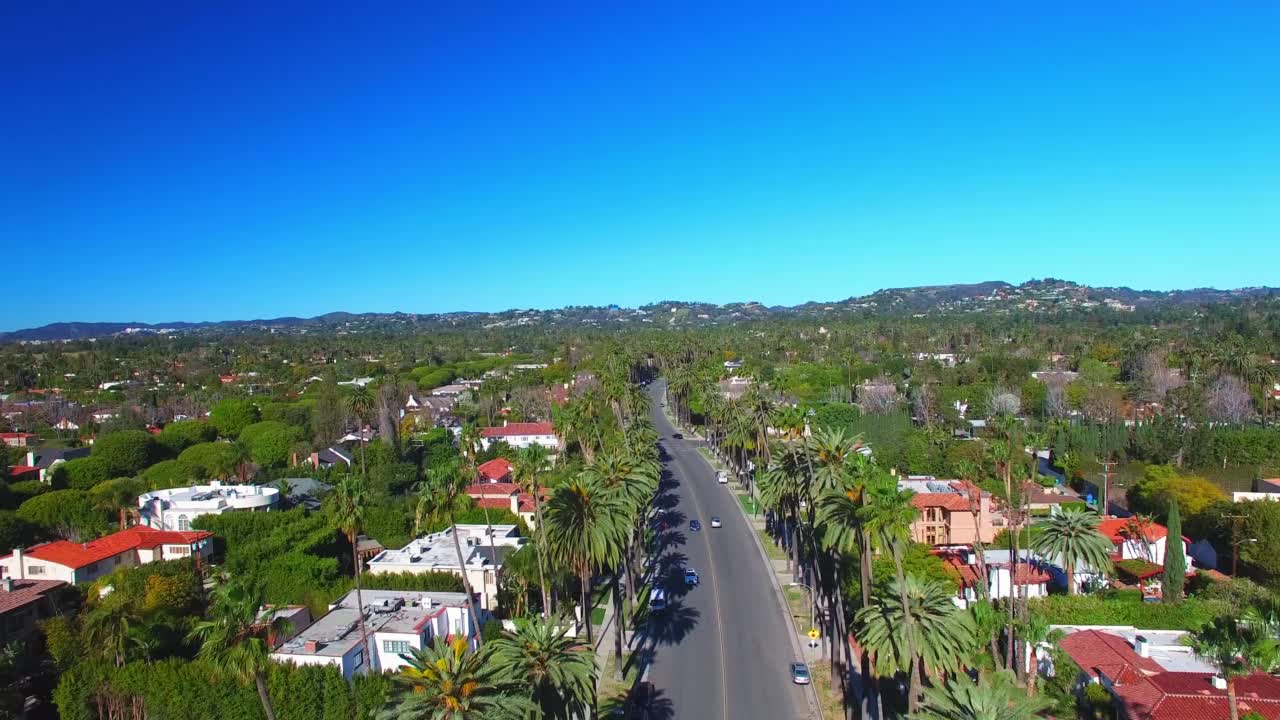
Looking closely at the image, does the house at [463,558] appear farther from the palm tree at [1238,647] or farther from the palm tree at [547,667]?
the palm tree at [1238,647]

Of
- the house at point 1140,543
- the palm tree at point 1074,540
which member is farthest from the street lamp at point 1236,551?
the palm tree at point 1074,540

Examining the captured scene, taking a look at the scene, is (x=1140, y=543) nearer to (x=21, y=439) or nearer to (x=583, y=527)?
(x=583, y=527)

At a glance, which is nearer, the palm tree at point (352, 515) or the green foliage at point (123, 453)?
the palm tree at point (352, 515)

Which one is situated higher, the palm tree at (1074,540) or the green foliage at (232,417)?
the green foliage at (232,417)

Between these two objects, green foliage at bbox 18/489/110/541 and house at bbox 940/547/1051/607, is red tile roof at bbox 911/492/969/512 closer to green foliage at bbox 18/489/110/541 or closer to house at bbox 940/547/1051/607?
house at bbox 940/547/1051/607

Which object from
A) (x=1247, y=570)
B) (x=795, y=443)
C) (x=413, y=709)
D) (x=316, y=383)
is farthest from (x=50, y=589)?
(x=316, y=383)

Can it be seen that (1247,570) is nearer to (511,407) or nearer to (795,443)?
(795,443)

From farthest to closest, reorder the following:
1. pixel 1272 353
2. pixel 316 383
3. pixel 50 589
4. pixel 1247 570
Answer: pixel 316 383 < pixel 1272 353 < pixel 1247 570 < pixel 50 589
